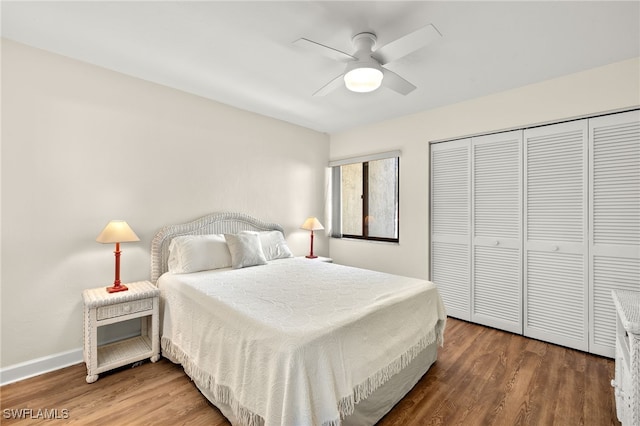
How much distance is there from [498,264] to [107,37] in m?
4.16

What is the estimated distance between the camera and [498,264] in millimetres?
3193

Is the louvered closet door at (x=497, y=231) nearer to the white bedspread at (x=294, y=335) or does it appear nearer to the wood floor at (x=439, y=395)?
the wood floor at (x=439, y=395)

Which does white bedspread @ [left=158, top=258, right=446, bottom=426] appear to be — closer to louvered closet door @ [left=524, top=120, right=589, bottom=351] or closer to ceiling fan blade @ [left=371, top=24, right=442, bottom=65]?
louvered closet door @ [left=524, top=120, right=589, bottom=351]

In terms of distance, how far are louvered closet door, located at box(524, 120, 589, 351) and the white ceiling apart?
0.67 meters

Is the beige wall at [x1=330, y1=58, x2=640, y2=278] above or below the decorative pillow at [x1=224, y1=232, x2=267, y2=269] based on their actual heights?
above

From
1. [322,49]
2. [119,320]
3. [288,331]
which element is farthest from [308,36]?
[119,320]

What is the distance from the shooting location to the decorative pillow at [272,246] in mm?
3463

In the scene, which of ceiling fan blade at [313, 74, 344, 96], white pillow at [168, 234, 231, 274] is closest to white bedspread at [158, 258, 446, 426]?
white pillow at [168, 234, 231, 274]

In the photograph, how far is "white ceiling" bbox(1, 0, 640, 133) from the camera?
5.97ft

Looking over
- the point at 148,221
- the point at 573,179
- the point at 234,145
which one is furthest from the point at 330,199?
the point at 573,179

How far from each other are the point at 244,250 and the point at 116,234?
1119mm

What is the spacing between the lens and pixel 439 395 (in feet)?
6.75

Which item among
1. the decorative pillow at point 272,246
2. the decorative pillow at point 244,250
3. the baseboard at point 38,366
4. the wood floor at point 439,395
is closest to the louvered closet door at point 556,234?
the wood floor at point 439,395

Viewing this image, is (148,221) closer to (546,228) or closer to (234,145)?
(234,145)
